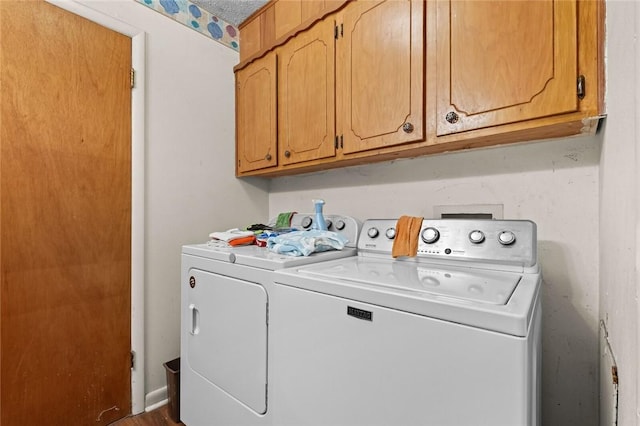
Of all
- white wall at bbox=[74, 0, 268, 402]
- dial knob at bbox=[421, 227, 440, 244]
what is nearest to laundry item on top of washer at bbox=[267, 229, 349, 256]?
dial knob at bbox=[421, 227, 440, 244]

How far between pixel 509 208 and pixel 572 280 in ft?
1.18

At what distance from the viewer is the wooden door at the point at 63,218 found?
1.30 meters

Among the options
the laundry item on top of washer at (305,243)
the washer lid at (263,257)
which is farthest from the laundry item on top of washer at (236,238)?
the laundry item on top of washer at (305,243)

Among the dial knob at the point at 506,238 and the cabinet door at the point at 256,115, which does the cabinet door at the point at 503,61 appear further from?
the cabinet door at the point at 256,115

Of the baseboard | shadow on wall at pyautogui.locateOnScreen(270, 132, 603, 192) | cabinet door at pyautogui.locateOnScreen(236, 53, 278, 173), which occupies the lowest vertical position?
the baseboard

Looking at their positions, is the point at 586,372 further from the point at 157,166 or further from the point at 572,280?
the point at 157,166

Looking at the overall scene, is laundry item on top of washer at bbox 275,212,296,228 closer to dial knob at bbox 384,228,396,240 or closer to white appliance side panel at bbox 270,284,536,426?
dial knob at bbox 384,228,396,240

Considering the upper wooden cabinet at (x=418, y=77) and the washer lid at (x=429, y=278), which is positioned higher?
the upper wooden cabinet at (x=418, y=77)

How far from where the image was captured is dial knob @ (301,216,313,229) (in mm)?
1701

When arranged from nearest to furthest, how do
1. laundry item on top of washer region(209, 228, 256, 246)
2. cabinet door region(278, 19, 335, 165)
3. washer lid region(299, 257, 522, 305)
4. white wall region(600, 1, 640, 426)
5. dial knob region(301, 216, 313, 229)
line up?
white wall region(600, 1, 640, 426) → washer lid region(299, 257, 522, 305) → laundry item on top of washer region(209, 228, 256, 246) → cabinet door region(278, 19, 335, 165) → dial knob region(301, 216, 313, 229)

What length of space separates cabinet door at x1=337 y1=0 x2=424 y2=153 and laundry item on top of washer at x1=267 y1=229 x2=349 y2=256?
0.46 meters

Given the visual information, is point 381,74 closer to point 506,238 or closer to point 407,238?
point 407,238

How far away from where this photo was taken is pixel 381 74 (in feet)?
4.44

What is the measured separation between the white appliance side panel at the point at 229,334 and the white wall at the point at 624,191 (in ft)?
2.98
